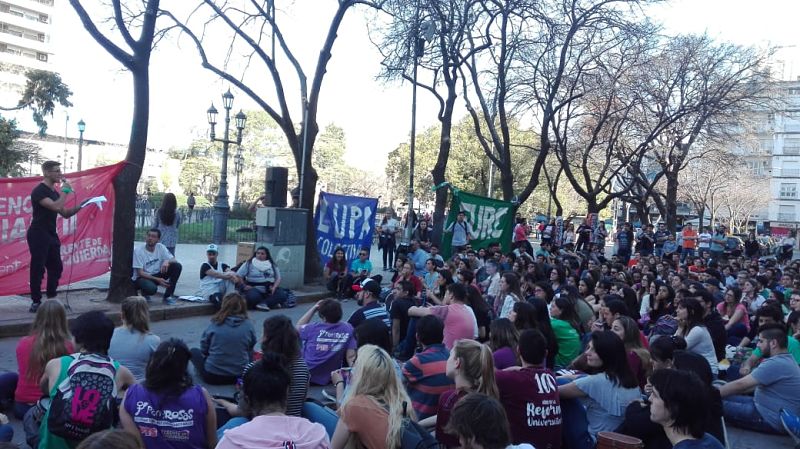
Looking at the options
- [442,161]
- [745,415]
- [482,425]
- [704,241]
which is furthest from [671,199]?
[482,425]

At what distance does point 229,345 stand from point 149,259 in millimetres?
4668

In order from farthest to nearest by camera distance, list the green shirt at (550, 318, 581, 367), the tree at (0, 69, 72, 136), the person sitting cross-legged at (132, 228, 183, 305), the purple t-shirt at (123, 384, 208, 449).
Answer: the tree at (0, 69, 72, 136), the person sitting cross-legged at (132, 228, 183, 305), the green shirt at (550, 318, 581, 367), the purple t-shirt at (123, 384, 208, 449)

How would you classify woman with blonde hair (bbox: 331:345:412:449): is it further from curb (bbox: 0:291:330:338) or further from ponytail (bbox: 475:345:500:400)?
curb (bbox: 0:291:330:338)

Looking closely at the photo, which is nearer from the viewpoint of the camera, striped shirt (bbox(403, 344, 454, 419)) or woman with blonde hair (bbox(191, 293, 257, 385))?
striped shirt (bbox(403, 344, 454, 419))

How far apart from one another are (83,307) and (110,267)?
0.98 m

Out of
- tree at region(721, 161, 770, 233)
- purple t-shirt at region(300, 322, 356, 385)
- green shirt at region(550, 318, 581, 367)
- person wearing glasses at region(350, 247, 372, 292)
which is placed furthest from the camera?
tree at region(721, 161, 770, 233)

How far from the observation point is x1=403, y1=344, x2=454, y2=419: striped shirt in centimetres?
463

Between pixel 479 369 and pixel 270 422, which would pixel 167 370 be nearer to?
pixel 270 422

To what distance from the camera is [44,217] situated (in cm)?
867

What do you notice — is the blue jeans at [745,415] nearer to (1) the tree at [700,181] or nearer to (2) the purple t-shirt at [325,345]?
(2) the purple t-shirt at [325,345]

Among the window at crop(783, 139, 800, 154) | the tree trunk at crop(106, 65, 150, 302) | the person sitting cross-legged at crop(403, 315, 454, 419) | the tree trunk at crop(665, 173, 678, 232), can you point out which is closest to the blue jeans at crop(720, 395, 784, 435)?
the person sitting cross-legged at crop(403, 315, 454, 419)

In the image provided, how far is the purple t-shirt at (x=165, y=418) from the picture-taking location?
3443 mm

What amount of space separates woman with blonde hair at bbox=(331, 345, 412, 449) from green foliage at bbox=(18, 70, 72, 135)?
3354cm

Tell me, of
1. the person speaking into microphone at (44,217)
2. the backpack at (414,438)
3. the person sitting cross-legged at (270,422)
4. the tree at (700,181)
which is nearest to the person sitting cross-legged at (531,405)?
the backpack at (414,438)
